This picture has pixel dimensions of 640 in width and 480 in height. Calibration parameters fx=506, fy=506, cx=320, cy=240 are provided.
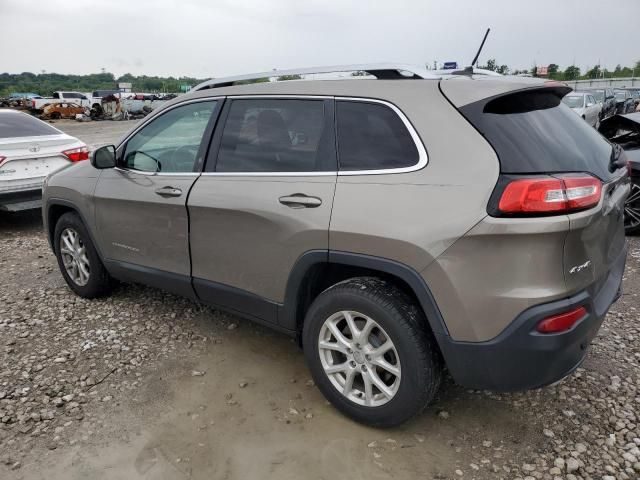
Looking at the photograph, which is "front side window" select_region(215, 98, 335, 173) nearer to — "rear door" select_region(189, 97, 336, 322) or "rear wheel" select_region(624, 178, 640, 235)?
"rear door" select_region(189, 97, 336, 322)

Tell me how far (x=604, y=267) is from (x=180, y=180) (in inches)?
97.8

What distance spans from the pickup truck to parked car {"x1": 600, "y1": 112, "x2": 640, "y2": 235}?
41.1m

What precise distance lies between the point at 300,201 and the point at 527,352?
4.27 ft

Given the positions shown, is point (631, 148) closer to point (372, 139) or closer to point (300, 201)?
point (372, 139)

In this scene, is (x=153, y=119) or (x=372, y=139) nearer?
(x=372, y=139)

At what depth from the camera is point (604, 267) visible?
7.92ft

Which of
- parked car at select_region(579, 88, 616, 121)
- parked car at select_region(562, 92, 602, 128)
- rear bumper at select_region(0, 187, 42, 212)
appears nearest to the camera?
rear bumper at select_region(0, 187, 42, 212)

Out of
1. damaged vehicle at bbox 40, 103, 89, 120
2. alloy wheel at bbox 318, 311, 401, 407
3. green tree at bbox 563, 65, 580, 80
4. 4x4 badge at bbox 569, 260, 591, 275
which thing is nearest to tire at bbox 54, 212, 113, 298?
alloy wheel at bbox 318, 311, 401, 407

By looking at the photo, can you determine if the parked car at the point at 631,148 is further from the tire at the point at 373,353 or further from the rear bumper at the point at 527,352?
the tire at the point at 373,353

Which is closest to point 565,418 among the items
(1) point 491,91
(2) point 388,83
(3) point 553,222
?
(3) point 553,222

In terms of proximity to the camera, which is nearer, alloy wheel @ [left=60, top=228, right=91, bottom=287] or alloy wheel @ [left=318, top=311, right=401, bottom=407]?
alloy wheel @ [left=318, top=311, right=401, bottom=407]

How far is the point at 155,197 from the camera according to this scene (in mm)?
3416

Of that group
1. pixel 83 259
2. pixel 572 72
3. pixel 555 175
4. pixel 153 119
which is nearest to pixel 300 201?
pixel 555 175

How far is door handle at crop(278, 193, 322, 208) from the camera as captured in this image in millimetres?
2607
